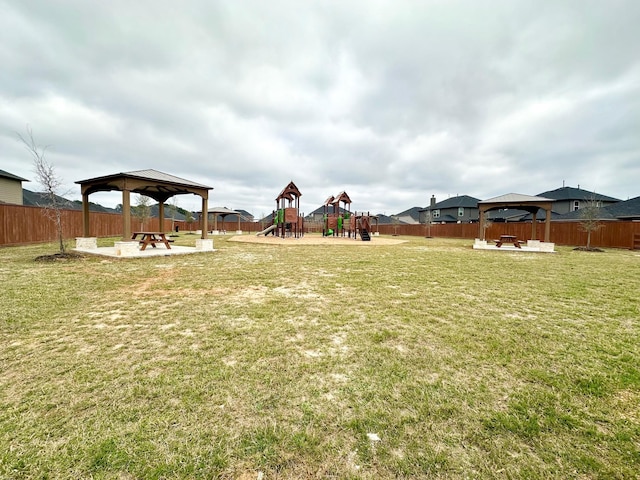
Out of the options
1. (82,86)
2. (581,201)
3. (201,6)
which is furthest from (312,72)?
(581,201)

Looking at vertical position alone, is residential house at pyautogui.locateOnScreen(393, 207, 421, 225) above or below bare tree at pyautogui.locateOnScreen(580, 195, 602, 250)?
above

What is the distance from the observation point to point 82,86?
12.5 metres

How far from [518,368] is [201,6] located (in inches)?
531

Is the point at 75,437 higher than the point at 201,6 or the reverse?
the reverse

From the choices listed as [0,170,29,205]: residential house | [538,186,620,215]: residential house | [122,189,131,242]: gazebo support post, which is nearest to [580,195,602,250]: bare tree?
[538,186,620,215]: residential house

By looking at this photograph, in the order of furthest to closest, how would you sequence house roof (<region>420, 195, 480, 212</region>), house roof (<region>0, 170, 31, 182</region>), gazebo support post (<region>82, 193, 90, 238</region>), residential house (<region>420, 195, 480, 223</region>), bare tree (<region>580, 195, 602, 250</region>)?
house roof (<region>420, 195, 480, 212</region>)
residential house (<region>420, 195, 480, 223</region>)
house roof (<region>0, 170, 31, 182</region>)
bare tree (<region>580, 195, 602, 250</region>)
gazebo support post (<region>82, 193, 90, 238</region>)

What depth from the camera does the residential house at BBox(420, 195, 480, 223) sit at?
42062 mm

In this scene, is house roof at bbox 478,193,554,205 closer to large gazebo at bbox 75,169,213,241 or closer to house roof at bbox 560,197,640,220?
house roof at bbox 560,197,640,220

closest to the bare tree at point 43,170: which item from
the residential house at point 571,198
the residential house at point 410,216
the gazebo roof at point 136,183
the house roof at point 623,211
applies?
the gazebo roof at point 136,183

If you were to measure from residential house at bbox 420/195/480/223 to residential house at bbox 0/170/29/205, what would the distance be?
46.3 m

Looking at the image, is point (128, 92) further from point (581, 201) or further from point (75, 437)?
point (581, 201)

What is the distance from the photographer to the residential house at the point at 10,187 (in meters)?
19.9

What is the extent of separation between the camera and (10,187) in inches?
809

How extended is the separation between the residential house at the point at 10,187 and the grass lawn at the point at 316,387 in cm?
2479
